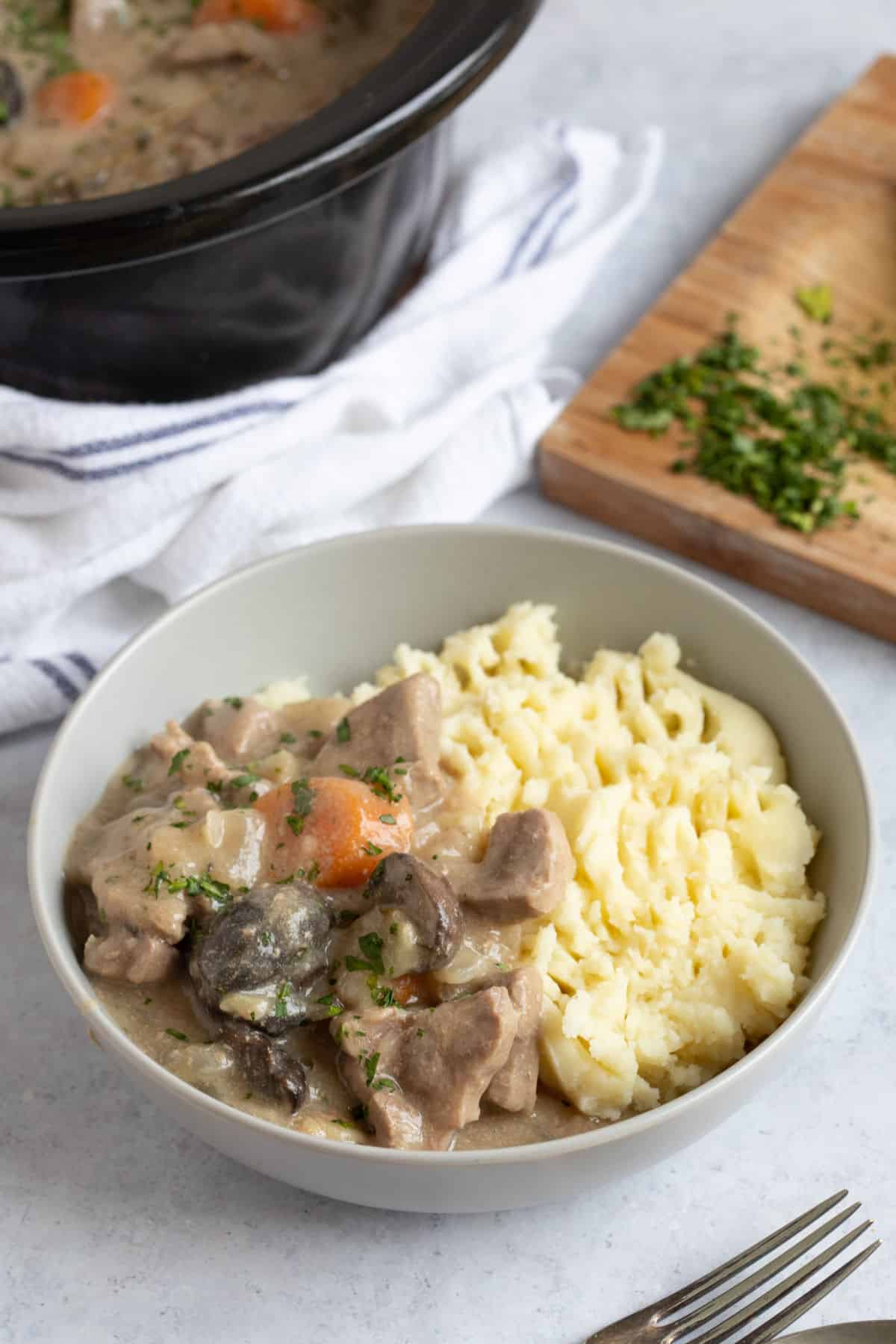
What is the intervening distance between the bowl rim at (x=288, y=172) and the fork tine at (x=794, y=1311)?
6.95 feet

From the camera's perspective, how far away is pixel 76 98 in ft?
11.7

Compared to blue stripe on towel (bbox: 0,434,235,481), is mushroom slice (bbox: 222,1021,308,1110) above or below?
below

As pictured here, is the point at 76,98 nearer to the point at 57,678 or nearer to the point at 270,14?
the point at 270,14

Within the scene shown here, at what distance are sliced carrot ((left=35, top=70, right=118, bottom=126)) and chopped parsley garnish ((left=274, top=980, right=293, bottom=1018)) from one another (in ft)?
7.16

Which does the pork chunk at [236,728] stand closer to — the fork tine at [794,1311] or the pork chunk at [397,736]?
the pork chunk at [397,736]

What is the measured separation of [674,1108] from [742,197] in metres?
3.07

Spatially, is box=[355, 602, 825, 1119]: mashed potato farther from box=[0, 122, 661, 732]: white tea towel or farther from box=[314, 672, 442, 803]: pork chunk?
box=[0, 122, 661, 732]: white tea towel

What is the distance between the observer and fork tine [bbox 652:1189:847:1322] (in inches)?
93.4

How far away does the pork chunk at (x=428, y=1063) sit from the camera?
7.55ft

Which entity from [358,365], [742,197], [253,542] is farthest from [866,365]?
[253,542]

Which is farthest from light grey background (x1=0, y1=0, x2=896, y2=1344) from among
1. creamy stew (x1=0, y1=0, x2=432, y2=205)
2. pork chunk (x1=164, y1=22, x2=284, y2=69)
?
pork chunk (x1=164, y1=22, x2=284, y2=69)

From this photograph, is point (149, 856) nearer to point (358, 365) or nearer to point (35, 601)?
point (35, 601)

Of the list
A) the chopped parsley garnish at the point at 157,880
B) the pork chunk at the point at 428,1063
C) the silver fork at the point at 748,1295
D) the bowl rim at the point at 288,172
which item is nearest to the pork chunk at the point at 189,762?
the chopped parsley garnish at the point at 157,880

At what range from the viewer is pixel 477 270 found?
3.80m
